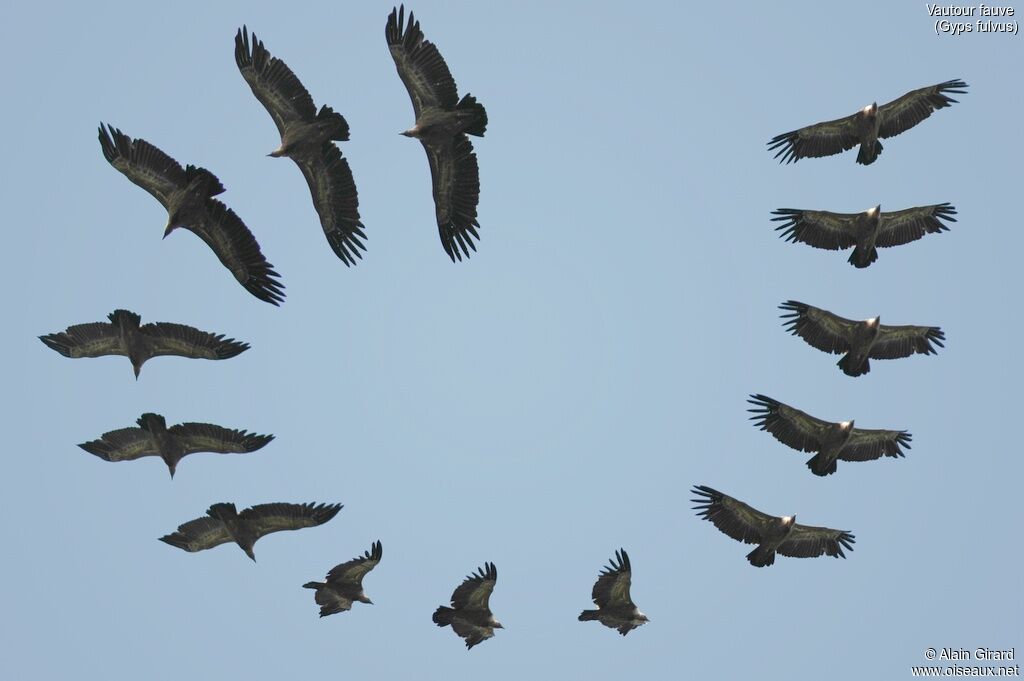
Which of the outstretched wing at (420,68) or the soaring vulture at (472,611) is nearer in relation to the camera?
the outstretched wing at (420,68)

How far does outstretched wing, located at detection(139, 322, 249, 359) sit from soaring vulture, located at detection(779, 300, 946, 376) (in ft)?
48.2

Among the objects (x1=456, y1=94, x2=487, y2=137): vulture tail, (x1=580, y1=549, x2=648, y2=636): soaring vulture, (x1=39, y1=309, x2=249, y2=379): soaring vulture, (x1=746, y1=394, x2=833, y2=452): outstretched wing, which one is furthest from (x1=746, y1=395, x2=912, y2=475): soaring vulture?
(x1=39, y1=309, x2=249, y2=379): soaring vulture

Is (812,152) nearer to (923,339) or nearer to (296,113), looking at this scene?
(923,339)

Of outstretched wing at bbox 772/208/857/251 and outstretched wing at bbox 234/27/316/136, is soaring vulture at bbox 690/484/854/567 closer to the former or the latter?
outstretched wing at bbox 772/208/857/251

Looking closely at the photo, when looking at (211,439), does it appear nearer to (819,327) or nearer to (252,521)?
(252,521)

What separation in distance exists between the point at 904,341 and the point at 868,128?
19.2ft

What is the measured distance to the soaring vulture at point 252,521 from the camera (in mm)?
36562

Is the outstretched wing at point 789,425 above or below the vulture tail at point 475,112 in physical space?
below

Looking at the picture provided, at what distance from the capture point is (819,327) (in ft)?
129

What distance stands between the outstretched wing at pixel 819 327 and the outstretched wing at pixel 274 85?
1384cm

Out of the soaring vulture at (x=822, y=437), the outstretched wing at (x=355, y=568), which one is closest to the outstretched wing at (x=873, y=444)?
the soaring vulture at (x=822, y=437)

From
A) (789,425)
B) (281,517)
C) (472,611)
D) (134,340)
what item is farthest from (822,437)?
(134,340)

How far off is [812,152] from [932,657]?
14126 mm

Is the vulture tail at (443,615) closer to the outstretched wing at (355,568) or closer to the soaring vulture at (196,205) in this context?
the outstretched wing at (355,568)
